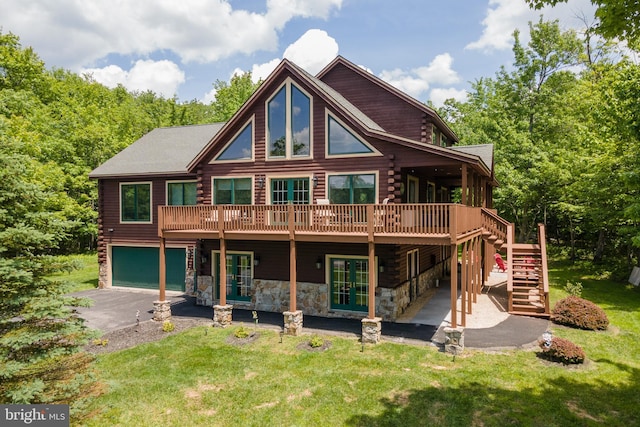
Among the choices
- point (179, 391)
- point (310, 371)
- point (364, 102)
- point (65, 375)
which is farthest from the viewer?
point (364, 102)

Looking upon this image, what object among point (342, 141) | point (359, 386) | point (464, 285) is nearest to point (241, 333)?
point (359, 386)

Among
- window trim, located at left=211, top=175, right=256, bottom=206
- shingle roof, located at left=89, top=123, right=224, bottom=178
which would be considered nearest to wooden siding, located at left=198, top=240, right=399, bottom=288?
window trim, located at left=211, top=175, right=256, bottom=206

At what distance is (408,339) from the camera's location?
42.4 ft

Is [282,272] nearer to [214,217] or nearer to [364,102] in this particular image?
[214,217]

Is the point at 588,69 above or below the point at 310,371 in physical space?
above

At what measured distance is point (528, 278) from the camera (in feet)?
59.4

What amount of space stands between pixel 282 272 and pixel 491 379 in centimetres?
951

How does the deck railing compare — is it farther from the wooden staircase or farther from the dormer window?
the dormer window

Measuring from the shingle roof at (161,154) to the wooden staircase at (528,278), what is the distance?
1563 centimetres

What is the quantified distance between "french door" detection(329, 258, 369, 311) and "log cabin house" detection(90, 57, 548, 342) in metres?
0.04

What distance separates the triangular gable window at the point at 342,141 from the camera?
15672 mm

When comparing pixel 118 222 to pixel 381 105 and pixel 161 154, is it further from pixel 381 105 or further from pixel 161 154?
pixel 381 105

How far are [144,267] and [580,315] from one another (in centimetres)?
2048

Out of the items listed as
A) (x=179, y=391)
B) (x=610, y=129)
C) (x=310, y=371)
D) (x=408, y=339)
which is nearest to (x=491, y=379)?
(x=408, y=339)
